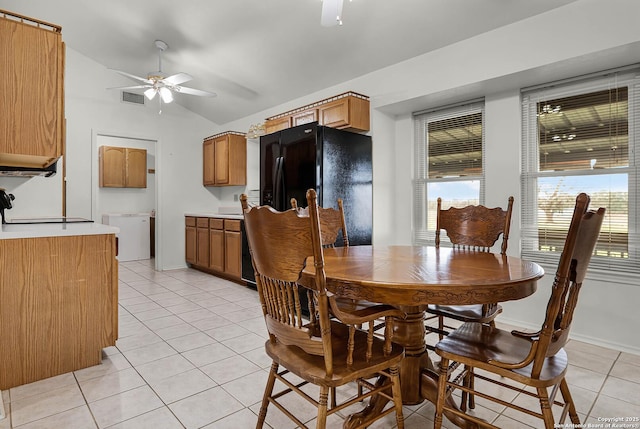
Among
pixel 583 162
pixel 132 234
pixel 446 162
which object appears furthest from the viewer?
pixel 132 234

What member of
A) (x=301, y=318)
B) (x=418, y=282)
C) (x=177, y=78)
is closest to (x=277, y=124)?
(x=177, y=78)

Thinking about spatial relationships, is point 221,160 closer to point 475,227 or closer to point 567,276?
point 475,227

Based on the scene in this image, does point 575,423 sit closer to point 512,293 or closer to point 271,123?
point 512,293

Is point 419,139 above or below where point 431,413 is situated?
above

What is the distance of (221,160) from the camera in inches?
221

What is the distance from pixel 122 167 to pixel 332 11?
606 centimetres

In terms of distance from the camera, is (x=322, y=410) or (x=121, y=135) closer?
(x=322, y=410)

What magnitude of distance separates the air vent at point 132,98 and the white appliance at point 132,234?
7.37ft

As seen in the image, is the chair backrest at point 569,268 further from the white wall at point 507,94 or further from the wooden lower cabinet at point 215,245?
the wooden lower cabinet at point 215,245

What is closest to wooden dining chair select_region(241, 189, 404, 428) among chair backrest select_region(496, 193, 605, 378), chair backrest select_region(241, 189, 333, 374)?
chair backrest select_region(241, 189, 333, 374)

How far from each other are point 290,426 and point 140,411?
0.78 meters

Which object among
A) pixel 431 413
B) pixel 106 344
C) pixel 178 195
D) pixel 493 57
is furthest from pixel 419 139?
pixel 178 195

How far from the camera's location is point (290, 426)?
66.6 inches

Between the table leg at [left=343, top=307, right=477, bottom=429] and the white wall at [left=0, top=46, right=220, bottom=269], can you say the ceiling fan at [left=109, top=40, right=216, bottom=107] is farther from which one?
the table leg at [left=343, top=307, right=477, bottom=429]
